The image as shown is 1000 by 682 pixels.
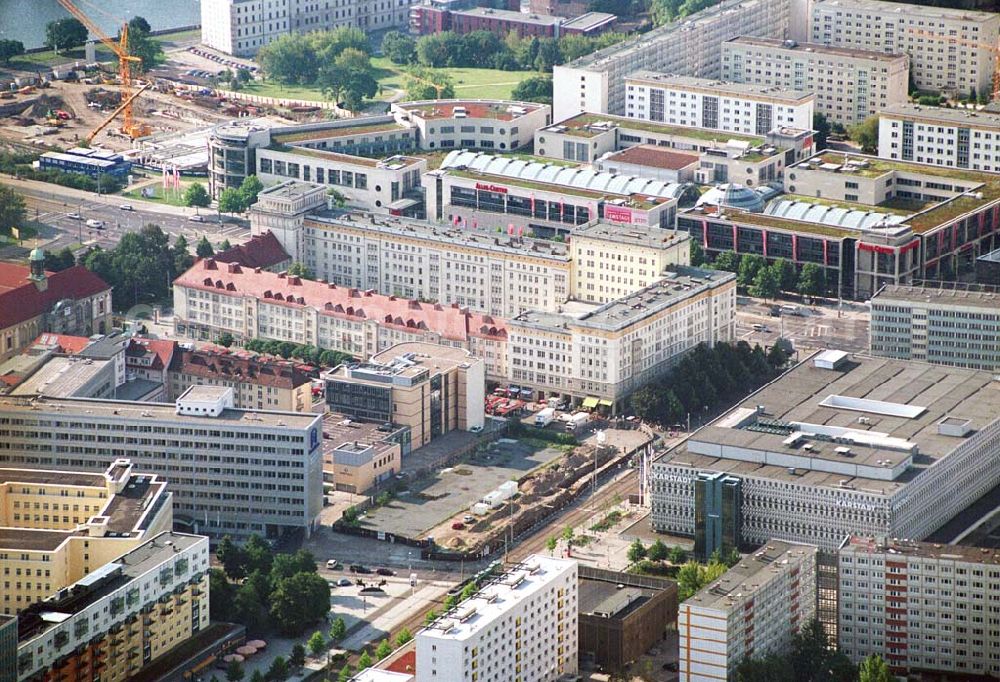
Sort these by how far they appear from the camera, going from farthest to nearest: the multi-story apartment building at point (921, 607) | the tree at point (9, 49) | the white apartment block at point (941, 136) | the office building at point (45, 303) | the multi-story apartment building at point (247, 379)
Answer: the tree at point (9, 49) → the white apartment block at point (941, 136) → the office building at point (45, 303) → the multi-story apartment building at point (247, 379) → the multi-story apartment building at point (921, 607)

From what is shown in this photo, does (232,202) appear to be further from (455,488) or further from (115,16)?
(455,488)

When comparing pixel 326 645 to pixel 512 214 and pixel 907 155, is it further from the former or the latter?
pixel 907 155

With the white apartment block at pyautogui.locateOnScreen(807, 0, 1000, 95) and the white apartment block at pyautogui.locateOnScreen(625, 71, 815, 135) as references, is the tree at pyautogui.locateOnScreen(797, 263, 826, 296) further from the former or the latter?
the white apartment block at pyautogui.locateOnScreen(807, 0, 1000, 95)

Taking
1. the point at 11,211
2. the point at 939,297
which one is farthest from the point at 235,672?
the point at 11,211

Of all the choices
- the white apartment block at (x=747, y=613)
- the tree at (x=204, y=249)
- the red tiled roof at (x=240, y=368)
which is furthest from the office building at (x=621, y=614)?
the tree at (x=204, y=249)

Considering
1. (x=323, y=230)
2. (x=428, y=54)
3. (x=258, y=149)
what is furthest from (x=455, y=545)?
(x=428, y=54)

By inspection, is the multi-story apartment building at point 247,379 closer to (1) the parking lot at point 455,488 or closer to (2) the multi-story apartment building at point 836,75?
(1) the parking lot at point 455,488
